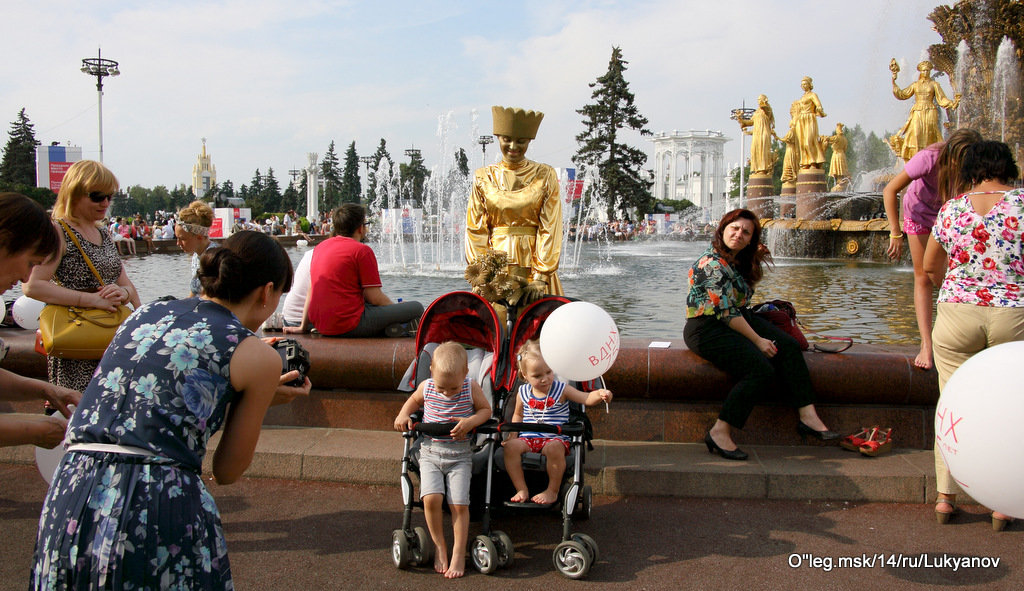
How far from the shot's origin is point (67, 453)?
1.95m

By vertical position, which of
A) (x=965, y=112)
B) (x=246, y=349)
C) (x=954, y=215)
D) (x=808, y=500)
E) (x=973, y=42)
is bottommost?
(x=808, y=500)

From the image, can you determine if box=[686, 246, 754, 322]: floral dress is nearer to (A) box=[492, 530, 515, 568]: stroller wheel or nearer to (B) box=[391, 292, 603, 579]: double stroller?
(B) box=[391, 292, 603, 579]: double stroller

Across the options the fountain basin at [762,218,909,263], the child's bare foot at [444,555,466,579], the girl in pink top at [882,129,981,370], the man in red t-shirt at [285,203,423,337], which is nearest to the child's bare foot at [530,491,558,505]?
the child's bare foot at [444,555,466,579]

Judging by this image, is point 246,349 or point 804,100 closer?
point 246,349

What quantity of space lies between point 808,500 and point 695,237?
3884cm

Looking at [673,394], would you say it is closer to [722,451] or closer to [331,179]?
[722,451]

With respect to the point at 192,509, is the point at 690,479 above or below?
below

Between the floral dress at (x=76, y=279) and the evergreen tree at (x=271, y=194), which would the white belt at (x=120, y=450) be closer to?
the floral dress at (x=76, y=279)

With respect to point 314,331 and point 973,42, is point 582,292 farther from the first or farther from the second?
point 973,42

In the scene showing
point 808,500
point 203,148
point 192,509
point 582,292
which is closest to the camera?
point 192,509

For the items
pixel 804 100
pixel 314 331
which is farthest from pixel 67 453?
pixel 804 100

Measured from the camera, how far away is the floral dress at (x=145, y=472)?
1.84 m

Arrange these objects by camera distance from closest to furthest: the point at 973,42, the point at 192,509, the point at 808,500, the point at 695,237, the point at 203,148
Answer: the point at 192,509 < the point at 808,500 < the point at 973,42 < the point at 695,237 < the point at 203,148

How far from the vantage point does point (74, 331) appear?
3773 mm
